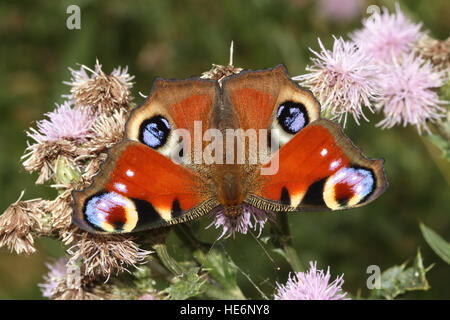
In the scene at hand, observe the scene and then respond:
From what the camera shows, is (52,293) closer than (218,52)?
Yes

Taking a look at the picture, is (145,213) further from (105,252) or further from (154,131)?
(154,131)

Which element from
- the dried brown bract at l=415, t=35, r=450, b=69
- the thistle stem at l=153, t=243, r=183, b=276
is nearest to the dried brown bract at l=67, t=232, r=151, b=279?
the thistle stem at l=153, t=243, r=183, b=276

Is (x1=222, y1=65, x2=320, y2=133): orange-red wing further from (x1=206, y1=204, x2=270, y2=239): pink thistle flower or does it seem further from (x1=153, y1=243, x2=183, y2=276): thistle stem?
(x1=153, y1=243, x2=183, y2=276): thistle stem

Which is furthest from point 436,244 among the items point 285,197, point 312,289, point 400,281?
point 285,197

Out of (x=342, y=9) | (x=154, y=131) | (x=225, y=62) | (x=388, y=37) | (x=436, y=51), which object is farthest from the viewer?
(x=342, y=9)

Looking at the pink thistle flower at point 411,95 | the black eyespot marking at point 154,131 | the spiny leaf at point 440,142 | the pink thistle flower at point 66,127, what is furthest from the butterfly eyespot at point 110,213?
the spiny leaf at point 440,142
